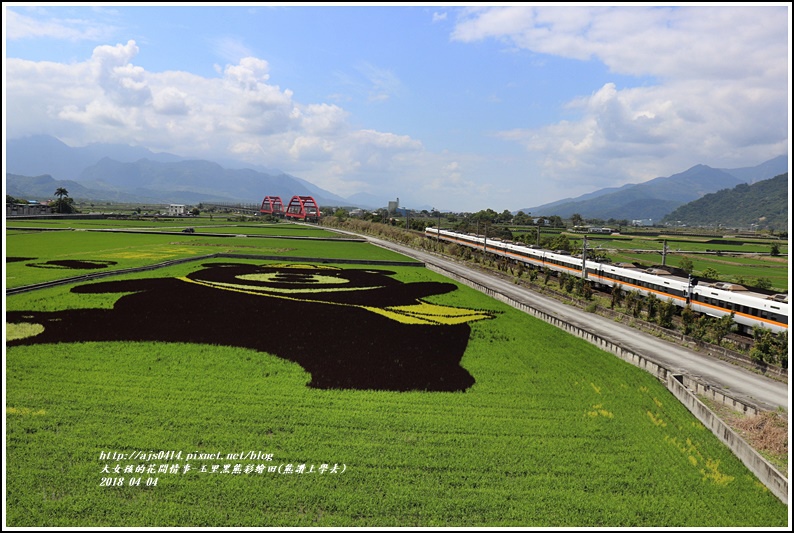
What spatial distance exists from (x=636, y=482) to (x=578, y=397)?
747 cm

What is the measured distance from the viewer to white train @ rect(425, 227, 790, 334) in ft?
117

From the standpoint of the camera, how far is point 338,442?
18.5 m

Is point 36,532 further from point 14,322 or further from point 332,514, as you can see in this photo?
point 14,322

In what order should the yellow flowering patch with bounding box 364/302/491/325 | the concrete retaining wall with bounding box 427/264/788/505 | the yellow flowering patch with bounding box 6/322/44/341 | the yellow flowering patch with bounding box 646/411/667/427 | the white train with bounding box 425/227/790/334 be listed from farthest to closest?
1. the yellow flowering patch with bounding box 364/302/491/325
2. the white train with bounding box 425/227/790/334
3. the yellow flowering patch with bounding box 6/322/44/341
4. the yellow flowering patch with bounding box 646/411/667/427
5. the concrete retaining wall with bounding box 427/264/788/505

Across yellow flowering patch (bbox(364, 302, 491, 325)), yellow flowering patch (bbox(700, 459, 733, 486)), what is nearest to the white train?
yellow flowering patch (bbox(364, 302, 491, 325))

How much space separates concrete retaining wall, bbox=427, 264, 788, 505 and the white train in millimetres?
13560

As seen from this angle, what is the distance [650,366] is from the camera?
28.4m

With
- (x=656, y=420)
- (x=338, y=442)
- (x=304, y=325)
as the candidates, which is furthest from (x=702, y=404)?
(x=304, y=325)

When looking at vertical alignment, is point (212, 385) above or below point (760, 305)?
below

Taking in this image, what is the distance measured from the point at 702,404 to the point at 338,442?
695 inches

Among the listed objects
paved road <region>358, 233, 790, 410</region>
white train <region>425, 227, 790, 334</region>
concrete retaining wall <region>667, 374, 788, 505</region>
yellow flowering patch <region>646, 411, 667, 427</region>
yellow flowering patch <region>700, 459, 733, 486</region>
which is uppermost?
white train <region>425, 227, 790, 334</region>

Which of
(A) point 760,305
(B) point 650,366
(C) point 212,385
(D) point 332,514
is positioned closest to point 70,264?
(C) point 212,385

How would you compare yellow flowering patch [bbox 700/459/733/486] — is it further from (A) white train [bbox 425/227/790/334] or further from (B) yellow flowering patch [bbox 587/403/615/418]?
(A) white train [bbox 425/227/790/334]

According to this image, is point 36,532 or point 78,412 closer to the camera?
point 36,532
